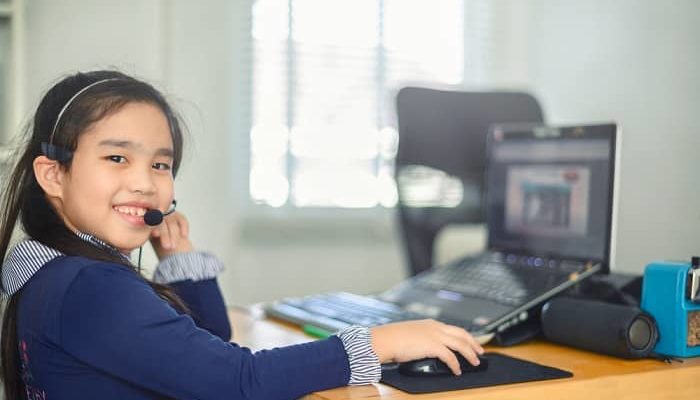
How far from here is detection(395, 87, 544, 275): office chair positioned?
214cm

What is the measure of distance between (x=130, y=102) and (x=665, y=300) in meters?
0.74

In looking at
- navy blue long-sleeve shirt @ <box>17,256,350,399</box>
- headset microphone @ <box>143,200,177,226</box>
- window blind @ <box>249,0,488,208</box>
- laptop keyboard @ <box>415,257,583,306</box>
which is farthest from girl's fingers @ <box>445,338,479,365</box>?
window blind @ <box>249,0,488,208</box>

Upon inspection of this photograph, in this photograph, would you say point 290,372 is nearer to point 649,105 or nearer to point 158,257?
point 158,257

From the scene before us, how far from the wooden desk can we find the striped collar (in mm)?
294

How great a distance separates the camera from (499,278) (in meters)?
1.39

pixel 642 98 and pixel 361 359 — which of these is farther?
pixel 642 98

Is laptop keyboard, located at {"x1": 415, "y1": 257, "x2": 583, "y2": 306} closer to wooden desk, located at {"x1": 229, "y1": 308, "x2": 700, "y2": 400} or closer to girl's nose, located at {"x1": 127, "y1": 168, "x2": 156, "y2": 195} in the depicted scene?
wooden desk, located at {"x1": 229, "y1": 308, "x2": 700, "y2": 400}

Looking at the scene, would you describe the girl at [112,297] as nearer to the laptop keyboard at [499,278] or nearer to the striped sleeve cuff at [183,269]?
the striped sleeve cuff at [183,269]

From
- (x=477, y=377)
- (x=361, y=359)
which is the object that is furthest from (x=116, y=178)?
(x=477, y=377)

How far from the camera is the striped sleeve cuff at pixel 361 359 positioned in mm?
947

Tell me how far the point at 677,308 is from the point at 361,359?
1.43 feet

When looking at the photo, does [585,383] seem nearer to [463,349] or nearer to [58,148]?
[463,349]

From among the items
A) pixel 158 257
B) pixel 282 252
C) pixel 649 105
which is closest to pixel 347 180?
pixel 282 252

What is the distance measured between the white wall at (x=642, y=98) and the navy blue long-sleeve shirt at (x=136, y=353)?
0.93 metres
